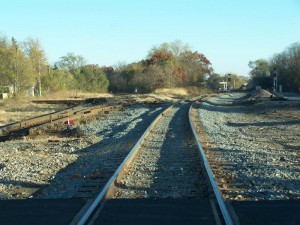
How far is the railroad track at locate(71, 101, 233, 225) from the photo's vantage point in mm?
6641

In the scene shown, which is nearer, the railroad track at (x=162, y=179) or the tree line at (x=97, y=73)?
the railroad track at (x=162, y=179)

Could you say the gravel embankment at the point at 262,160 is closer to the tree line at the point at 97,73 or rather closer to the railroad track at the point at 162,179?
the railroad track at the point at 162,179

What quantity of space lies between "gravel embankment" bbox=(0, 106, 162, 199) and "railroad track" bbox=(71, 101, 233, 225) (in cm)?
66

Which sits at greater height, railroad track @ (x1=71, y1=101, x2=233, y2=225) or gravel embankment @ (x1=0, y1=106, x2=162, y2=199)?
railroad track @ (x1=71, y1=101, x2=233, y2=225)

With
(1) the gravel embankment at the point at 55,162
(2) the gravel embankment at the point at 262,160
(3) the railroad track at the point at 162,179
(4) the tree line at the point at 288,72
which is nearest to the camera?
(3) the railroad track at the point at 162,179

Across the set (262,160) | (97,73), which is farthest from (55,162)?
(97,73)

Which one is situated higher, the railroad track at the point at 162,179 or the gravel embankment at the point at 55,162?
the railroad track at the point at 162,179

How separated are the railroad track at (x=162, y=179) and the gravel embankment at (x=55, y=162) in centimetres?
66

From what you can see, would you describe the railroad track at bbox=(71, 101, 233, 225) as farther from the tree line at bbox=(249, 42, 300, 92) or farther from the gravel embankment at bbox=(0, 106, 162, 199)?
the tree line at bbox=(249, 42, 300, 92)

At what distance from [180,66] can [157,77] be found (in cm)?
2418

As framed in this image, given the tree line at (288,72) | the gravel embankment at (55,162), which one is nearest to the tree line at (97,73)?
the tree line at (288,72)

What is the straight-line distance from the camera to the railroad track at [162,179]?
664 cm

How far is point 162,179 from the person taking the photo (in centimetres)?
871

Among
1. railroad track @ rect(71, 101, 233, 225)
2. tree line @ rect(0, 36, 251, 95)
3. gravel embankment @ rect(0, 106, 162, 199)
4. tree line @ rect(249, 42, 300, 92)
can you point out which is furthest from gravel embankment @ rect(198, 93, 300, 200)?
tree line @ rect(249, 42, 300, 92)
